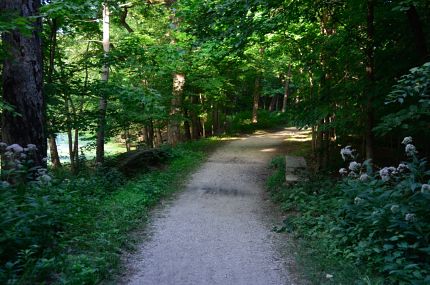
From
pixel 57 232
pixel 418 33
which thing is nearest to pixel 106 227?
A: pixel 57 232

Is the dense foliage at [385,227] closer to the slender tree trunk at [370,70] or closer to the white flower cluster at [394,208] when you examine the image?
the white flower cluster at [394,208]

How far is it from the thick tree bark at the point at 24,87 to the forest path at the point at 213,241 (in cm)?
283

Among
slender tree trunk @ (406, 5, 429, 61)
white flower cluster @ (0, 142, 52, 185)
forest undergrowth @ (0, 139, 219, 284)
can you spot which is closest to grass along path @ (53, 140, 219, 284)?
forest undergrowth @ (0, 139, 219, 284)

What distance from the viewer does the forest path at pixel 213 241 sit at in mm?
5207

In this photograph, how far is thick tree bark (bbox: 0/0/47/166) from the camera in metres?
6.73

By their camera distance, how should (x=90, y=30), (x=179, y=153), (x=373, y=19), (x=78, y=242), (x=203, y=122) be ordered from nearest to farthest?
(x=78, y=242) → (x=373, y=19) → (x=90, y=30) → (x=179, y=153) → (x=203, y=122)

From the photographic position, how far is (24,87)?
6.84 metres

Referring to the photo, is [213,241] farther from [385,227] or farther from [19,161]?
[19,161]

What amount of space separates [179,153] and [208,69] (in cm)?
468

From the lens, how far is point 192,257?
5.84 metres

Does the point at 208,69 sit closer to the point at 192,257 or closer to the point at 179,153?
the point at 179,153

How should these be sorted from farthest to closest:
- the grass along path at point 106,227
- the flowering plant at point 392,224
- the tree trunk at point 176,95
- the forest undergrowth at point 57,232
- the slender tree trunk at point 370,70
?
the tree trunk at point 176,95, the slender tree trunk at point 370,70, the grass along path at point 106,227, the flowering plant at point 392,224, the forest undergrowth at point 57,232

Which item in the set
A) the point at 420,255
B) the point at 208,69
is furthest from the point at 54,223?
the point at 208,69

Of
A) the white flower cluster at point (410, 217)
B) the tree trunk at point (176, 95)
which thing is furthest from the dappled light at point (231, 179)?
the tree trunk at point (176, 95)
